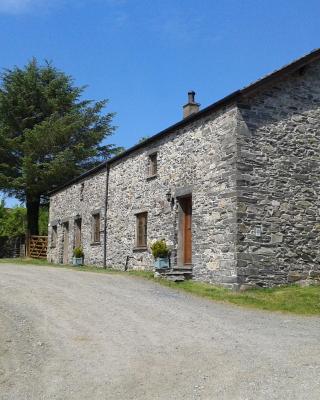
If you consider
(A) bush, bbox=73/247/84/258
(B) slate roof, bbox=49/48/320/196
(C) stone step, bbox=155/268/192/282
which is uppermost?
(B) slate roof, bbox=49/48/320/196

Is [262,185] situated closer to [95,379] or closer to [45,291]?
[45,291]

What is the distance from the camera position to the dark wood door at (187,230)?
49.5 feet

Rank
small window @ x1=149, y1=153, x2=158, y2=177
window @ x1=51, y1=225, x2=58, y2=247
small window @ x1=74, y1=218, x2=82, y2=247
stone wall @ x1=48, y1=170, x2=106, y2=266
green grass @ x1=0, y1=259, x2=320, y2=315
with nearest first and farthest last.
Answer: green grass @ x1=0, y1=259, x2=320, y2=315
small window @ x1=149, y1=153, x2=158, y2=177
stone wall @ x1=48, y1=170, x2=106, y2=266
small window @ x1=74, y1=218, x2=82, y2=247
window @ x1=51, y1=225, x2=58, y2=247

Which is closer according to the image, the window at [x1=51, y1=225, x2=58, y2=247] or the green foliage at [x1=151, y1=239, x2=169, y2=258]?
the green foliage at [x1=151, y1=239, x2=169, y2=258]

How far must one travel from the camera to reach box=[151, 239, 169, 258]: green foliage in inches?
598

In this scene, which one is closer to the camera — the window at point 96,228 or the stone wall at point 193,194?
the stone wall at point 193,194

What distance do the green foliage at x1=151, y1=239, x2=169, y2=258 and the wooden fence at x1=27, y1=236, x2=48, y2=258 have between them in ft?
51.0

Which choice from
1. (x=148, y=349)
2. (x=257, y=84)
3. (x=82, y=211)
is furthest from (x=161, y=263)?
(x=82, y=211)

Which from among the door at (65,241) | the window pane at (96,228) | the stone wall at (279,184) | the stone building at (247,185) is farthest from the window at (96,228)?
the stone wall at (279,184)

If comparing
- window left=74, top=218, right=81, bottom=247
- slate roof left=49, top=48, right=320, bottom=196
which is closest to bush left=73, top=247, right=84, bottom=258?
window left=74, top=218, right=81, bottom=247

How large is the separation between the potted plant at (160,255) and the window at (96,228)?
6398 millimetres

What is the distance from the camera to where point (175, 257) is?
49.5 feet

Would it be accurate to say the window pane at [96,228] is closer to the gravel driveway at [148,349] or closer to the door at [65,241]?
the door at [65,241]

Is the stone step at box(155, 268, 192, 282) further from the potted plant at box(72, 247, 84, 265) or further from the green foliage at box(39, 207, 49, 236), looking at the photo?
the green foliage at box(39, 207, 49, 236)
